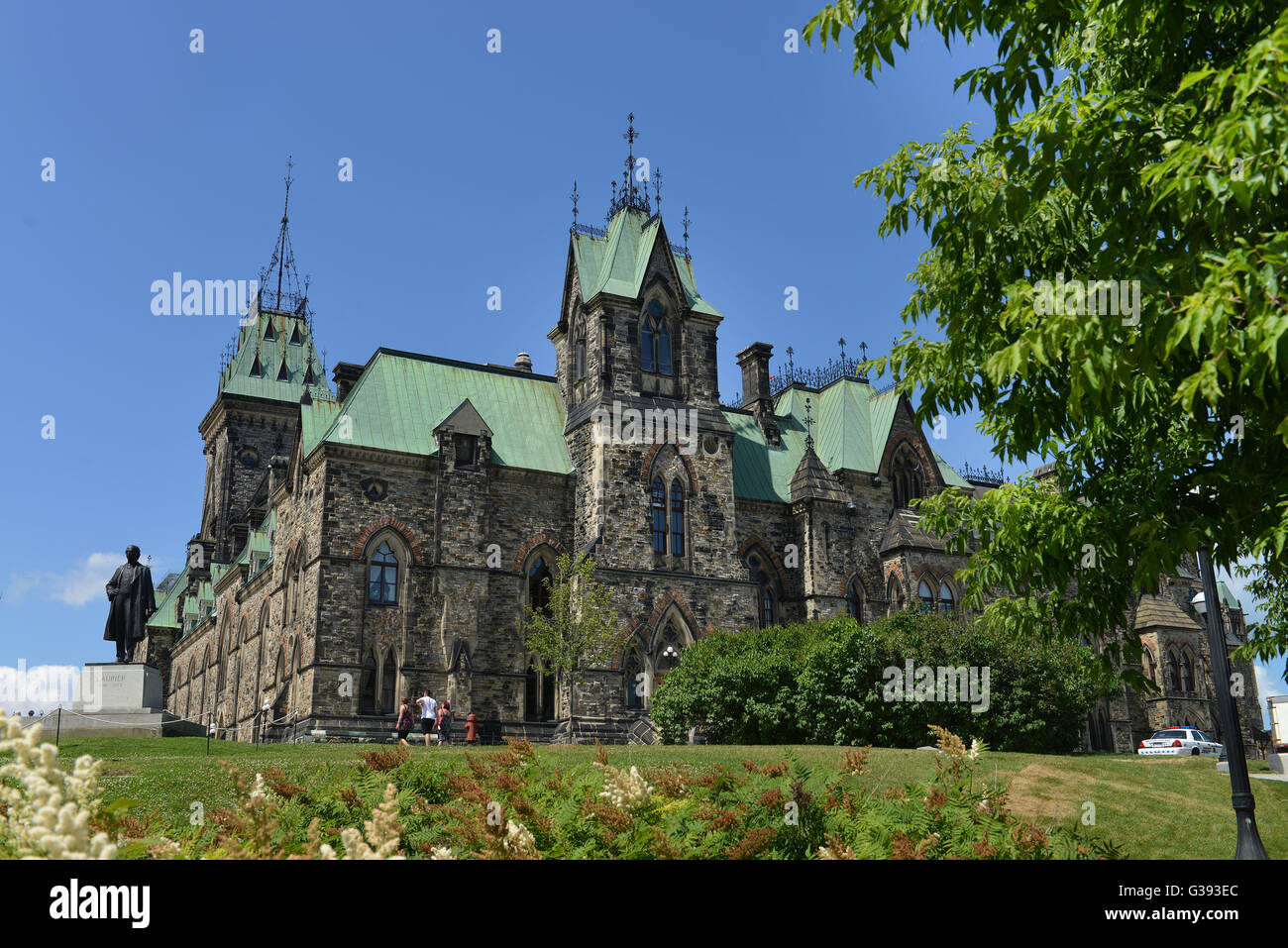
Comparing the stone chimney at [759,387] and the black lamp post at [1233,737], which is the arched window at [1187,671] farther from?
the black lamp post at [1233,737]

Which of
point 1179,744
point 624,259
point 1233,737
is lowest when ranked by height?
point 1179,744

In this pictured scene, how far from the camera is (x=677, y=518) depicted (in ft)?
132

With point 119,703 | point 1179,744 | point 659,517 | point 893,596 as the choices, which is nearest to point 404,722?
point 119,703

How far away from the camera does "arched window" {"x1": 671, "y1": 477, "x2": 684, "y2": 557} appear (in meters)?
39.8

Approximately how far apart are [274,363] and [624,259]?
1489 inches

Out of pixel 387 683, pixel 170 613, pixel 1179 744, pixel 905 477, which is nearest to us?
pixel 387 683

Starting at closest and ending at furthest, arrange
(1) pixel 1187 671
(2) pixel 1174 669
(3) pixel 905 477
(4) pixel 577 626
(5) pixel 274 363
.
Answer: (4) pixel 577 626
(3) pixel 905 477
(2) pixel 1174 669
(1) pixel 1187 671
(5) pixel 274 363

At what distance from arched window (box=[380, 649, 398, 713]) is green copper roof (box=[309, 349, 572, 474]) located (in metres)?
7.46

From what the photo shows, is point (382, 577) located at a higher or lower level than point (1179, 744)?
higher

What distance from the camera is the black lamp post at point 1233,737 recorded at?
12.8 meters

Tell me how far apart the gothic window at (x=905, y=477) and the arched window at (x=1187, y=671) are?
1552 centimetres

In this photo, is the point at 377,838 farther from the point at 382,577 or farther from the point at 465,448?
the point at 465,448
